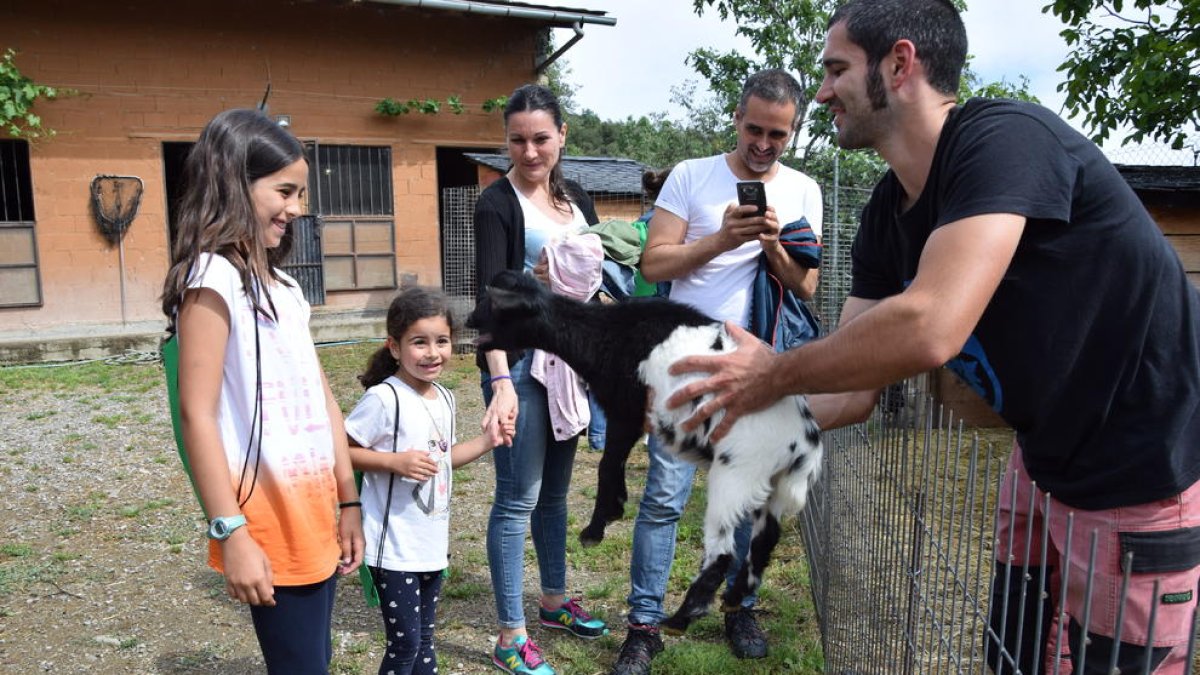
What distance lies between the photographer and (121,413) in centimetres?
787

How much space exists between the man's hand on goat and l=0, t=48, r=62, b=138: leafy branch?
10.6 meters

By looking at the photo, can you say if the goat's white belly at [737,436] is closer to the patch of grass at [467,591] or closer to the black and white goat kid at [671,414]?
the black and white goat kid at [671,414]

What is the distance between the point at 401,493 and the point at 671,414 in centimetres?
109

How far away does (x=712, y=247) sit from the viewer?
114 inches

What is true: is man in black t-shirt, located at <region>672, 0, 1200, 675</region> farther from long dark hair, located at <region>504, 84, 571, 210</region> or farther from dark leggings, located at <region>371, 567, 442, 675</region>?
dark leggings, located at <region>371, 567, 442, 675</region>

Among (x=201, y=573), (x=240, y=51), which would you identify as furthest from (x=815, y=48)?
(x=201, y=573)

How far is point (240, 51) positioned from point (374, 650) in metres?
9.79

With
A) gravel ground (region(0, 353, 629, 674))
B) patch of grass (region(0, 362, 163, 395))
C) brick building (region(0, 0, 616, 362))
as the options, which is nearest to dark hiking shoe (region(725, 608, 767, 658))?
gravel ground (region(0, 353, 629, 674))

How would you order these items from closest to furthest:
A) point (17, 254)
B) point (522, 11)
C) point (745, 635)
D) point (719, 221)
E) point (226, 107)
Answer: point (719, 221)
point (745, 635)
point (17, 254)
point (226, 107)
point (522, 11)

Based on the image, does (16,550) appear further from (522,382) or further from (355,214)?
(355,214)

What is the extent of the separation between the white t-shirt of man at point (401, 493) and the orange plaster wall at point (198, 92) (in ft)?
31.5

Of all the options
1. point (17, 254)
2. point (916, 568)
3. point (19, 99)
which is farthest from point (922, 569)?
point (17, 254)

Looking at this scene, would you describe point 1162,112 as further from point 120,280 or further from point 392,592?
point 120,280

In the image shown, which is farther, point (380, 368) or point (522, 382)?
point (522, 382)
